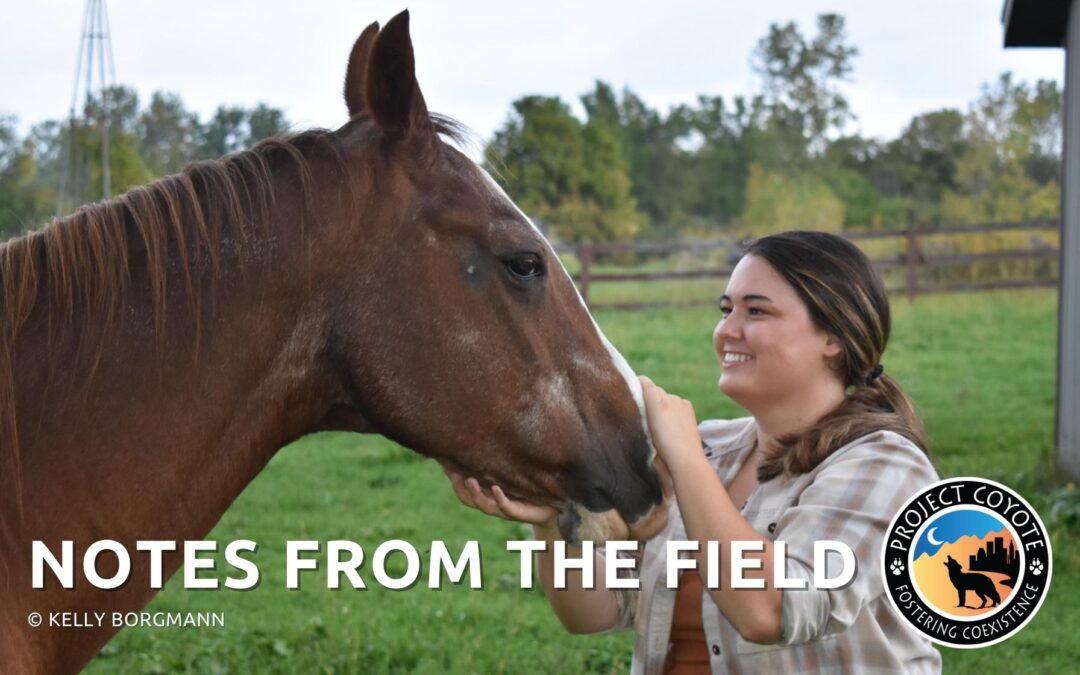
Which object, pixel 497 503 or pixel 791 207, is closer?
pixel 497 503

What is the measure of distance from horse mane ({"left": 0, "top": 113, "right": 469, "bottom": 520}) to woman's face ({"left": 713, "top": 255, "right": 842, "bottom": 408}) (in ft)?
3.14

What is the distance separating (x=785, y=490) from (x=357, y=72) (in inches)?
52.6

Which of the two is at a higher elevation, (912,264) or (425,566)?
(912,264)

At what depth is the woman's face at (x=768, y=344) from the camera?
2.53m

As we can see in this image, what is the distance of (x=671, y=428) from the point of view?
2.31 meters

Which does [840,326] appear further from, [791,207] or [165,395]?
[791,207]

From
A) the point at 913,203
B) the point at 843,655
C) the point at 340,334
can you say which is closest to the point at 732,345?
the point at 843,655

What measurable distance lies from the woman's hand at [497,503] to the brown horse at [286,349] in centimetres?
3

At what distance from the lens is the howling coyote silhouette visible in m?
2.60

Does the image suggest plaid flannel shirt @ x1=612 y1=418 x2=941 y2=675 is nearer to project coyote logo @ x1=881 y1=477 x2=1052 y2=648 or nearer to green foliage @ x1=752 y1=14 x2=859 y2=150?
project coyote logo @ x1=881 y1=477 x2=1052 y2=648

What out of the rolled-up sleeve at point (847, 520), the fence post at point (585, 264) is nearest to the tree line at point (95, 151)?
the rolled-up sleeve at point (847, 520)

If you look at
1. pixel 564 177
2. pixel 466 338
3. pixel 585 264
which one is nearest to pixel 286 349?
pixel 466 338

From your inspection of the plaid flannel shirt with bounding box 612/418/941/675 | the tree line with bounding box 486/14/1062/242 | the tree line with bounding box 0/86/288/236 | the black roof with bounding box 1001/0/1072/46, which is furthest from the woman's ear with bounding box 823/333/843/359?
the tree line with bounding box 486/14/1062/242

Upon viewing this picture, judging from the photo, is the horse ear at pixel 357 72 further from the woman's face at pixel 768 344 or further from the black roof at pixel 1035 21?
the black roof at pixel 1035 21
